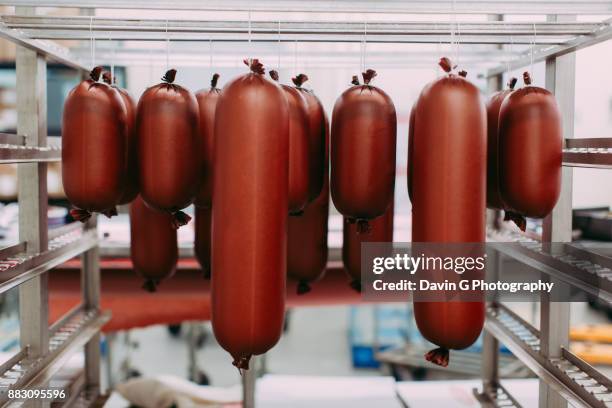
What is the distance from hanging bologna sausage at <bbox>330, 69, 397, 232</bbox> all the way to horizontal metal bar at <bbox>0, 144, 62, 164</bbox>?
76cm

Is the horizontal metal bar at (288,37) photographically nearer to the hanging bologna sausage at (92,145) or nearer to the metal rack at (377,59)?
the metal rack at (377,59)

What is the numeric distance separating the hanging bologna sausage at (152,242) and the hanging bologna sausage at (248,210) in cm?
61

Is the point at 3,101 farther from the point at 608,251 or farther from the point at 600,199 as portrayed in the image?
the point at 600,199

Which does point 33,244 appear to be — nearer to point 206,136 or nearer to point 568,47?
point 206,136

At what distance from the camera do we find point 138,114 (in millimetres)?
1352

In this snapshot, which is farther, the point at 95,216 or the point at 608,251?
the point at 95,216

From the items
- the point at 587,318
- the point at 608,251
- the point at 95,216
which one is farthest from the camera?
the point at 587,318

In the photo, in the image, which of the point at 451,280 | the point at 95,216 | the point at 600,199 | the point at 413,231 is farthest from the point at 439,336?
the point at 600,199

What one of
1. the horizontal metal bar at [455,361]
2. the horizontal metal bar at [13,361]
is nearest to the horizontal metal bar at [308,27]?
the horizontal metal bar at [13,361]

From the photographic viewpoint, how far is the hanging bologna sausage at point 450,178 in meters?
1.12

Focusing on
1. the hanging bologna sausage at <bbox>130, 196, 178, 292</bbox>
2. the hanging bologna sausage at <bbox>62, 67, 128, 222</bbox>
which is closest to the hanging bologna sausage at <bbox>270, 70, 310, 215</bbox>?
the hanging bologna sausage at <bbox>62, 67, 128, 222</bbox>

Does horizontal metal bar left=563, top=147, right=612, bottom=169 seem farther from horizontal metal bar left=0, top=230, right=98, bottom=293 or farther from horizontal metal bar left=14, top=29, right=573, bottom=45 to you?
horizontal metal bar left=0, top=230, right=98, bottom=293

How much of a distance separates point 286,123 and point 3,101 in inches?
173

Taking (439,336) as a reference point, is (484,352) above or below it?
below
